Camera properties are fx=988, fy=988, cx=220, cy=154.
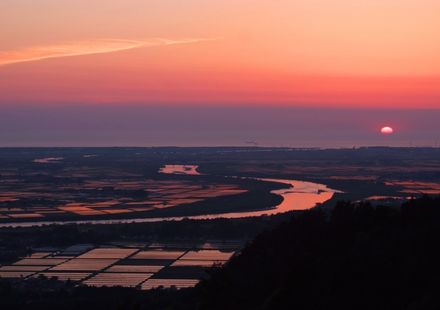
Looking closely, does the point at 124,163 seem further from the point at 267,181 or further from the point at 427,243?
the point at 427,243

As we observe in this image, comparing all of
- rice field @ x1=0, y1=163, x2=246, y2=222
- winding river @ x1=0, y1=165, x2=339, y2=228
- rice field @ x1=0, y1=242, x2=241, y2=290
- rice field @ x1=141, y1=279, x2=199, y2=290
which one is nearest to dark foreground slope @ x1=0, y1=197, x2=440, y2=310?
rice field @ x1=141, y1=279, x2=199, y2=290

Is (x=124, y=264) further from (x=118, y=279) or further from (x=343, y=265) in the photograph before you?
(x=343, y=265)

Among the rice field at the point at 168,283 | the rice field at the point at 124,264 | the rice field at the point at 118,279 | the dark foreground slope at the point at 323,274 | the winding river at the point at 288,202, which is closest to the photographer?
the dark foreground slope at the point at 323,274

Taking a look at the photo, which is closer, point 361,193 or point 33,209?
point 33,209

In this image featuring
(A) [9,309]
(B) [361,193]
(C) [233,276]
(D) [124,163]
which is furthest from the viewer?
(D) [124,163]

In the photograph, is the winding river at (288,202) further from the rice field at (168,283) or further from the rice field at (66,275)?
the rice field at (168,283)

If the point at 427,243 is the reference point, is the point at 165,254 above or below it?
below

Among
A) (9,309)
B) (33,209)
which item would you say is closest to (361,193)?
(33,209)

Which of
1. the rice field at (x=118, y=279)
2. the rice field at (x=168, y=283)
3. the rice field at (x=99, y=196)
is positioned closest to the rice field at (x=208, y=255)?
the rice field at (x=118, y=279)
